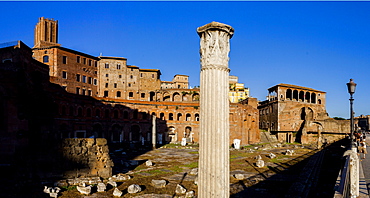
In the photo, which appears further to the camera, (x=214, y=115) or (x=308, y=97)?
(x=308, y=97)

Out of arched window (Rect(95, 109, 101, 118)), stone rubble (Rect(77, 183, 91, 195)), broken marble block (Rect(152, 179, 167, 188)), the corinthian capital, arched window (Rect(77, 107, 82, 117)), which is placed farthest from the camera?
arched window (Rect(95, 109, 101, 118))

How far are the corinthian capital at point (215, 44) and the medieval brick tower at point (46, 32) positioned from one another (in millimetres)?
52041

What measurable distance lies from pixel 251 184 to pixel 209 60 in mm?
11614

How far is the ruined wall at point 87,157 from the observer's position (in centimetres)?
1652

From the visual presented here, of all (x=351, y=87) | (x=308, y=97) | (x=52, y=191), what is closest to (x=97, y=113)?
(x=52, y=191)

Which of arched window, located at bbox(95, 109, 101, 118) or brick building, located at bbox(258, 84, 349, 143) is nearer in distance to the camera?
arched window, located at bbox(95, 109, 101, 118)

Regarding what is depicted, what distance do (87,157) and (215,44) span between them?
13813mm

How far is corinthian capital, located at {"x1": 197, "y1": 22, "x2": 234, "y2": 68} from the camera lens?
19.7 ft

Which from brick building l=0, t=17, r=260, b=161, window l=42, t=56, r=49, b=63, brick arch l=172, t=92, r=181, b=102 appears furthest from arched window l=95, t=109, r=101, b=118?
brick arch l=172, t=92, r=181, b=102

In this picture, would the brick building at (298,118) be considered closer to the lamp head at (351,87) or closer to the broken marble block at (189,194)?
the lamp head at (351,87)

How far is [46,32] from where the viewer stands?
2052 inches

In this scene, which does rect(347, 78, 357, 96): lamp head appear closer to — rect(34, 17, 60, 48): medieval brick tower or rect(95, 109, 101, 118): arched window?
rect(95, 109, 101, 118): arched window

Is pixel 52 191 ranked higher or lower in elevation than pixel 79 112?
lower

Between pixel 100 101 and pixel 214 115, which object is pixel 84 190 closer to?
pixel 214 115
